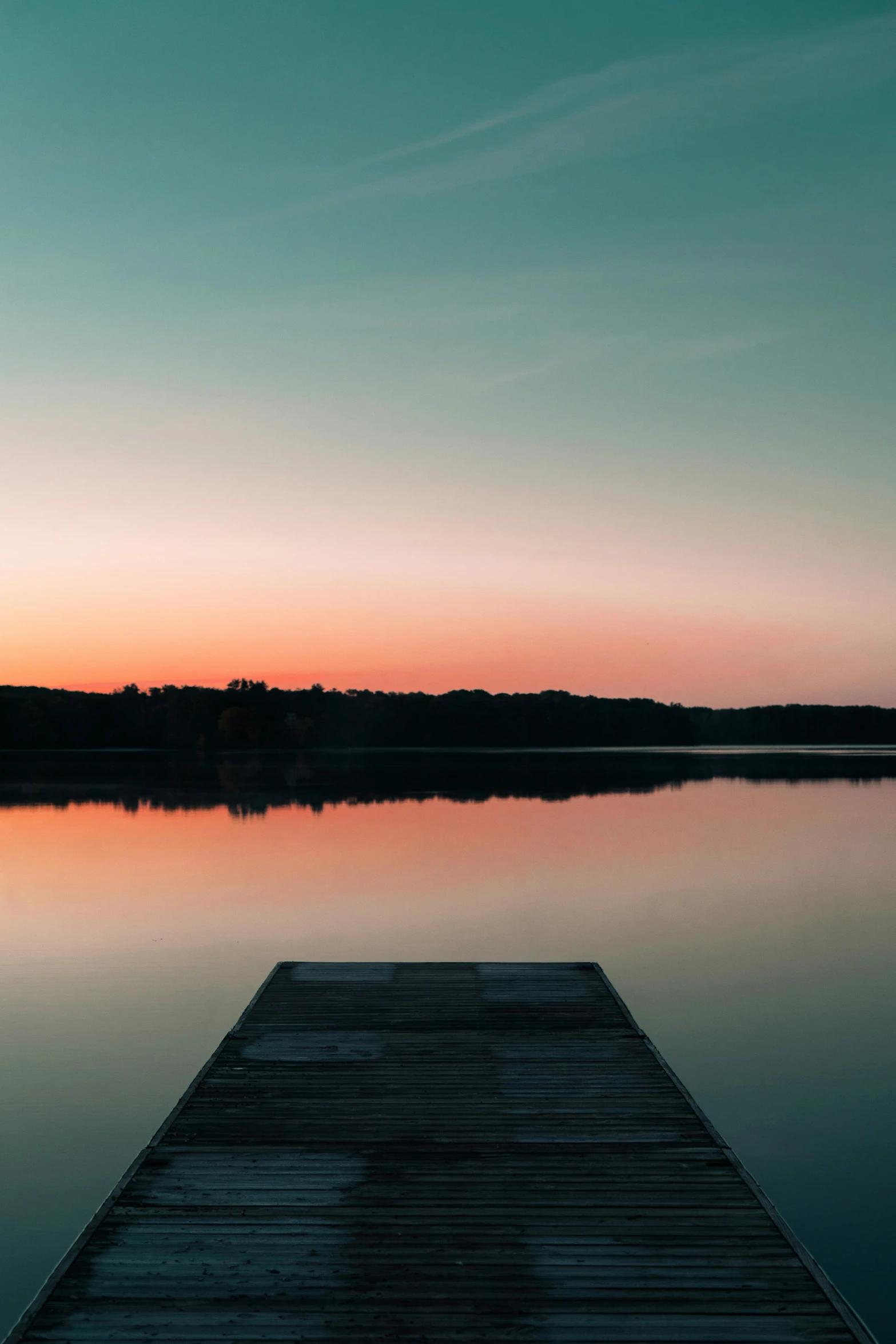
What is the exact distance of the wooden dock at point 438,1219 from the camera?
3.62m

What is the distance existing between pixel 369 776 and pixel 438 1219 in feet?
148

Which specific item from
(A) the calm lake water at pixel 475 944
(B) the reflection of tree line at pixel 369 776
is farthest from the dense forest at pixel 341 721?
(A) the calm lake water at pixel 475 944

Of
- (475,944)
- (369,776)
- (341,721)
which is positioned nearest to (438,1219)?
(475,944)

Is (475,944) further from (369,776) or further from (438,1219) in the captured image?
(369,776)

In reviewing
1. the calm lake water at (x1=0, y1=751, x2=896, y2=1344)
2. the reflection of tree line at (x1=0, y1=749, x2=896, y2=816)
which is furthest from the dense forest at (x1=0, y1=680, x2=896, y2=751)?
the calm lake water at (x1=0, y1=751, x2=896, y2=1344)

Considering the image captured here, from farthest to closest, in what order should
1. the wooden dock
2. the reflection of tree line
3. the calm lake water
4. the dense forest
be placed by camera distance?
the dense forest, the reflection of tree line, the calm lake water, the wooden dock

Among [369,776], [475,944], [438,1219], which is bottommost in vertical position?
[475,944]

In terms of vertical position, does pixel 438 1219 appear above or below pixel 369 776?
above

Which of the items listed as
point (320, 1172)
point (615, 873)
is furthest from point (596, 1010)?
point (615, 873)

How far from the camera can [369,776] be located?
1930 inches

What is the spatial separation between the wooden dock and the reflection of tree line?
22.7 meters

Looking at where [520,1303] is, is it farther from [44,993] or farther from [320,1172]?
[44,993]

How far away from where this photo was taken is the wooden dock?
3623mm

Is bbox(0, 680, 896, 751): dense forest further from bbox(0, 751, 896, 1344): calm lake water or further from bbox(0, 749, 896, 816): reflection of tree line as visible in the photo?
bbox(0, 751, 896, 1344): calm lake water
